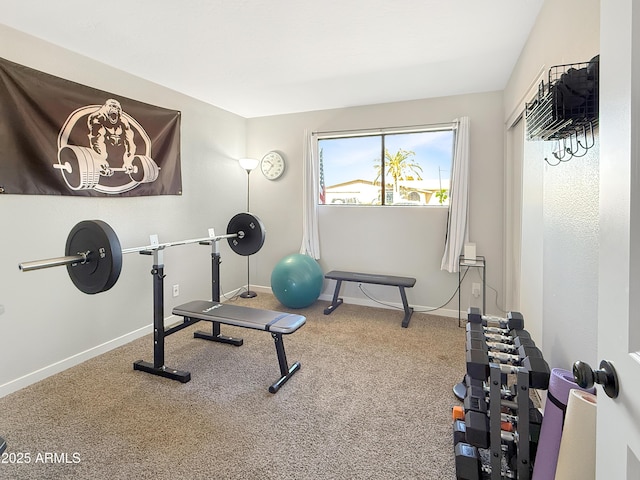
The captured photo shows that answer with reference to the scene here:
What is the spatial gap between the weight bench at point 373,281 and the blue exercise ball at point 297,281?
19 centimetres

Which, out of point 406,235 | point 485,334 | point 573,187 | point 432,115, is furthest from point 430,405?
point 432,115


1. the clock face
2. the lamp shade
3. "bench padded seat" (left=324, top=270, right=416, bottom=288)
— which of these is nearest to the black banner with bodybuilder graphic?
the lamp shade

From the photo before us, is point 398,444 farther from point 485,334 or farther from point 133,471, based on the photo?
point 133,471

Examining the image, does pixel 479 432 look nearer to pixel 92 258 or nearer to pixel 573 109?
pixel 573 109

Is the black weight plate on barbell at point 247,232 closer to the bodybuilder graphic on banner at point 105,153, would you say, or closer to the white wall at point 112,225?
the white wall at point 112,225

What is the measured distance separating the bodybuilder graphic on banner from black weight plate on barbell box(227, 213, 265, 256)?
91 cm

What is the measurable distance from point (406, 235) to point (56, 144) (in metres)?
3.30

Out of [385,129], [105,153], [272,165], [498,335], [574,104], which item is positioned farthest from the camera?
[272,165]

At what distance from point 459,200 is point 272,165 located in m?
2.34

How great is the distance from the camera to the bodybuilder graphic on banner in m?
2.68

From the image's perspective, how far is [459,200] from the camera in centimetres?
372

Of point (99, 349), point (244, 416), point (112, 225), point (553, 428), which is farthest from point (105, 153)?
point (553, 428)

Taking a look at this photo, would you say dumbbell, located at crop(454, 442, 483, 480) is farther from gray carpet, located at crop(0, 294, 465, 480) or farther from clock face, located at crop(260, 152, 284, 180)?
clock face, located at crop(260, 152, 284, 180)

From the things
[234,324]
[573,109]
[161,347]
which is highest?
[573,109]
